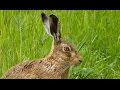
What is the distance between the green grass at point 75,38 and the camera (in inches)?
290

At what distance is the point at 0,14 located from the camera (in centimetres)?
775

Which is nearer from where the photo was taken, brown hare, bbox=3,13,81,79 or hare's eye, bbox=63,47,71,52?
brown hare, bbox=3,13,81,79

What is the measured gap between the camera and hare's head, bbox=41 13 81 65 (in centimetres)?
710

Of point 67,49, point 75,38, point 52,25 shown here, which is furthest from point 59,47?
point 75,38

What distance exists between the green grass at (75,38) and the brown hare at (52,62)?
0.19m

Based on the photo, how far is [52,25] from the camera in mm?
7121

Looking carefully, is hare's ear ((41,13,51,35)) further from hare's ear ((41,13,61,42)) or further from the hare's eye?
the hare's eye

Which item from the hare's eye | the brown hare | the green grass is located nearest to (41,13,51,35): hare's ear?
the brown hare

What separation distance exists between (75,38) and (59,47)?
44 centimetres

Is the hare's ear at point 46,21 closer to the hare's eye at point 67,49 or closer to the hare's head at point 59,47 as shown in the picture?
the hare's head at point 59,47

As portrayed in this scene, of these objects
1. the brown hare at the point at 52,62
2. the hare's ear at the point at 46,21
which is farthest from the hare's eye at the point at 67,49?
the hare's ear at the point at 46,21

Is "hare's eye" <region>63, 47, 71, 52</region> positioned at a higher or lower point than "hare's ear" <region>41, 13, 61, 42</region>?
lower
